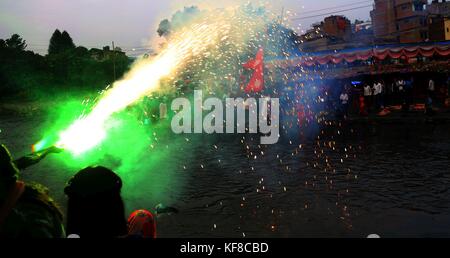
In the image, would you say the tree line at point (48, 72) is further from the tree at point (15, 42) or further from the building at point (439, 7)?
the building at point (439, 7)

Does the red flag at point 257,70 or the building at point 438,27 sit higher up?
the building at point 438,27

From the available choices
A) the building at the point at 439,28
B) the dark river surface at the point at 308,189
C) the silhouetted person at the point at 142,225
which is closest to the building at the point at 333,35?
the building at the point at 439,28

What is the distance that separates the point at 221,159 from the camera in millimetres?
12695

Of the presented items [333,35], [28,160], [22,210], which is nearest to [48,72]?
[333,35]

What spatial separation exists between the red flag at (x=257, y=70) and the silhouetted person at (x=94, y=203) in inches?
830

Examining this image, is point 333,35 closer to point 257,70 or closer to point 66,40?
point 257,70

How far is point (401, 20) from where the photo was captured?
4666 centimetres

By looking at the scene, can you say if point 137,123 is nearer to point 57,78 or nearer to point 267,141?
point 267,141

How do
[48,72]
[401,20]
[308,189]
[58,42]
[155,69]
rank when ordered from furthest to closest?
Answer: [58,42]
[48,72]
[401,20]
[155,69]
[308,189]

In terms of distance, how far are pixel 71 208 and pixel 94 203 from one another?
7.6 inches

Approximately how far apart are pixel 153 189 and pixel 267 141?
8.03m

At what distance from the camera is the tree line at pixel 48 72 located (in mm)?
52312

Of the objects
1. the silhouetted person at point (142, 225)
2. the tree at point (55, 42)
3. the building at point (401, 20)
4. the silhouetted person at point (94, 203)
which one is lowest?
the silhouetted person at point (142, 225)
